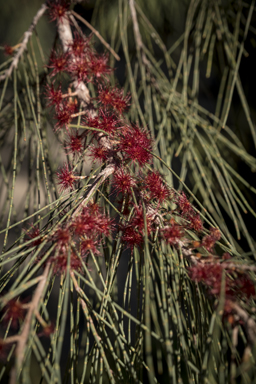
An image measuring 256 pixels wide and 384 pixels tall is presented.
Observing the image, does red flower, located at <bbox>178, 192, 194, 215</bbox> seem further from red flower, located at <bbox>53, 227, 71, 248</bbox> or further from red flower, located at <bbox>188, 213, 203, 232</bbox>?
red flower, located at <bbox>53, 227, 71, 248</bbox>

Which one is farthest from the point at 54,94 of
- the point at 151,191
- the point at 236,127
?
the point at 236,127

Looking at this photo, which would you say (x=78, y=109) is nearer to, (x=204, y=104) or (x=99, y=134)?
(x=99, y=134)

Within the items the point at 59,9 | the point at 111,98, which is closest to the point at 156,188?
the point at 111,98

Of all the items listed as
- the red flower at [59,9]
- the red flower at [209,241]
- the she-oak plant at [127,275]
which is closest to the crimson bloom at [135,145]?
the she-oak plant at [127,275]

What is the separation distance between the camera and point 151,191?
1.02 feet

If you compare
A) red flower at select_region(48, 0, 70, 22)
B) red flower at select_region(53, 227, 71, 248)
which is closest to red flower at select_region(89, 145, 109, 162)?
red flower at select_region(53, 227, 71, 248)

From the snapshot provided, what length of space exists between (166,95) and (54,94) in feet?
0.73

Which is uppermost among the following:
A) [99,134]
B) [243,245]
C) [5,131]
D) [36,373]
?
[5,131]

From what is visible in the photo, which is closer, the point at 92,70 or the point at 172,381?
the point at 172,381

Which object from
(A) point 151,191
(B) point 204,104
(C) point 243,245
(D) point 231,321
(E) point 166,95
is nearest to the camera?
(D) point 231,321

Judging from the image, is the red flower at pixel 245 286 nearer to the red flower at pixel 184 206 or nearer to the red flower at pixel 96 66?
the red flower at pixel 184 206

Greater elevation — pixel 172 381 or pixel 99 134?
pixel 99 134

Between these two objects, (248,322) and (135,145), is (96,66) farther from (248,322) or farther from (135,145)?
(248,322)

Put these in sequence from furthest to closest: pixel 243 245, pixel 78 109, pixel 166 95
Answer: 1. pixel 243 245
2. pixel 166 95
3. pixel 78 109
